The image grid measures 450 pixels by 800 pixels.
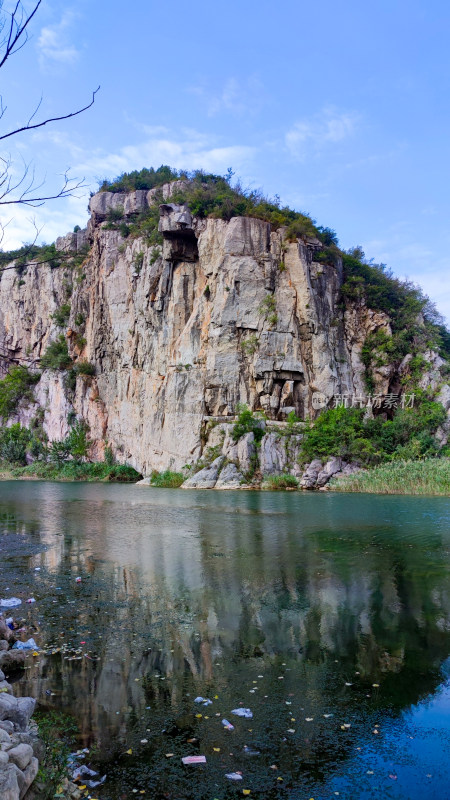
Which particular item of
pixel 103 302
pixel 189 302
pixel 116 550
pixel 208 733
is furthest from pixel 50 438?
pixel 208 733

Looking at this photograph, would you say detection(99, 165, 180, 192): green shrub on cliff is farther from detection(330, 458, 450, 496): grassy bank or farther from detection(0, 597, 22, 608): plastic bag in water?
detection(0, 597, 22, 608): plastic bag in water

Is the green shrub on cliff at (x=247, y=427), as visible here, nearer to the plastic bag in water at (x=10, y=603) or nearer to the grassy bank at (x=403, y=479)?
the grassy bank at (x=403, y=479)

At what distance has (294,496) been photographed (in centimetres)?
3231

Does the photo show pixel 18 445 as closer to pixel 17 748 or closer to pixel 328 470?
pixel 328 470

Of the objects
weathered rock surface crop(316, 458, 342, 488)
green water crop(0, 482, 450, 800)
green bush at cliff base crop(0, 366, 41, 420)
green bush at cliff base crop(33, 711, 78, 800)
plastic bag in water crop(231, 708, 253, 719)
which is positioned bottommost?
green water crop(0, 482, 450, 800)

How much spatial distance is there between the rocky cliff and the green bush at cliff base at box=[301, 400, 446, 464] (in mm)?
2470

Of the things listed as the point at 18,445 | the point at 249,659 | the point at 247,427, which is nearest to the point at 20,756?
the point at 249,659

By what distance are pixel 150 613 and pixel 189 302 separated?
4407cm

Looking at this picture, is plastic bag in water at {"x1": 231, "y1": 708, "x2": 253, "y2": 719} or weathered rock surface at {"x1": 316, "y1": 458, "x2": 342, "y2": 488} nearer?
plastic bag in water at {"x1": 231, "y1": 708, "x2": 253, "y2": 719}

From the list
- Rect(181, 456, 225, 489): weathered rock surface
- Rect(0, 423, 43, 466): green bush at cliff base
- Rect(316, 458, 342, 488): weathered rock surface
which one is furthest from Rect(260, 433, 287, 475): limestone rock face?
Rect(0, 423, 43, 466): green bush at cliff base

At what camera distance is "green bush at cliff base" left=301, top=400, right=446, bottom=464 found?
130ft

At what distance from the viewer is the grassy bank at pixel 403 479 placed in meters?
31.0

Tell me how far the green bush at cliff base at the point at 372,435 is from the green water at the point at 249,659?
75.5ft

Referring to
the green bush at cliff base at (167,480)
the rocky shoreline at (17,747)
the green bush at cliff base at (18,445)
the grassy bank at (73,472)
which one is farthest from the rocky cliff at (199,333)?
the rocky shoreline at (17,747)
